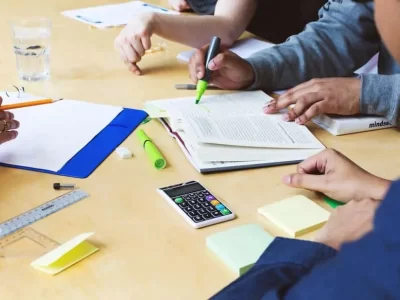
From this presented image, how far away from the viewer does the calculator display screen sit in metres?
0.96

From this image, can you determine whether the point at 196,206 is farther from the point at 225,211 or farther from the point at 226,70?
the point at 226,70

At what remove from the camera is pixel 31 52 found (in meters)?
1.46

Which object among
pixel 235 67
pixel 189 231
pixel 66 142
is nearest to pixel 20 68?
pixel 66 142

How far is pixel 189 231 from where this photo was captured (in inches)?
34.4

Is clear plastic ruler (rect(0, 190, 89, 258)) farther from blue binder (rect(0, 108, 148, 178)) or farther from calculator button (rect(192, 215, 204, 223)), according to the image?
calculator button (rect(192, 215, 204, 223))

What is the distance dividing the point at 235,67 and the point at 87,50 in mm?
506

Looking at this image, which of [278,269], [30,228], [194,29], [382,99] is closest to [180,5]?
[194,29]

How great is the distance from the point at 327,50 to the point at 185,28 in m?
0.41

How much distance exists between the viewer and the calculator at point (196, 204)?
2.94ft

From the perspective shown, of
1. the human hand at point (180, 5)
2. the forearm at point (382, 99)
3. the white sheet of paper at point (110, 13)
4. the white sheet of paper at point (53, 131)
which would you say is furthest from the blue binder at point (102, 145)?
the human hand at point (180, 5)

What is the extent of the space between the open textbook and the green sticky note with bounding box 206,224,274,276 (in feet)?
0.67

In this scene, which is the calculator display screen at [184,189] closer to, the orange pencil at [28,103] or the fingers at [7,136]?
the fingers at [7,136]

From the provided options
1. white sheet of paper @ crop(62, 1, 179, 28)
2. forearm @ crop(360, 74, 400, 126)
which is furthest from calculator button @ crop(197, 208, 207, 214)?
white sheet of paper @ crop(62, 1, 179, 28)

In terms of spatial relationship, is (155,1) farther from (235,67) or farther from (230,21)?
(235,67)
